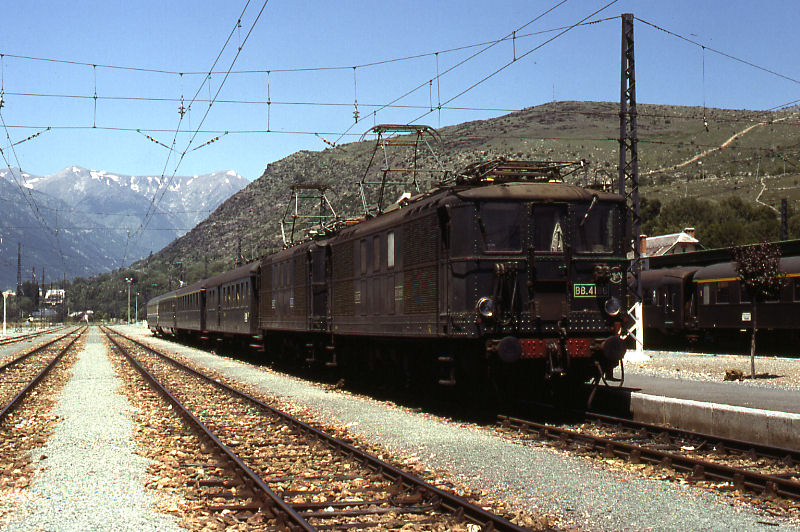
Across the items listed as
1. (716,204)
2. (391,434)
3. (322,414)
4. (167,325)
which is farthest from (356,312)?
(716,204)

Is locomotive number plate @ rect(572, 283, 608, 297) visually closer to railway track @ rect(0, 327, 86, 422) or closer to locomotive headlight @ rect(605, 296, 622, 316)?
locomotive headlight @ rect(605, 296, 622, 316)

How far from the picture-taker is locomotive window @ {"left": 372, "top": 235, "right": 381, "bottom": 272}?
52.9 feet

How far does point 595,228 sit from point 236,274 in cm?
2113

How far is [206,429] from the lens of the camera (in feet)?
39.8

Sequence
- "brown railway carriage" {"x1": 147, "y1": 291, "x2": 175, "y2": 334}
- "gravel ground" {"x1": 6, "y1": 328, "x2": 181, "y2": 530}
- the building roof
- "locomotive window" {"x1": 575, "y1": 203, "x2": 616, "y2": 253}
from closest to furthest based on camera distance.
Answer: "gravel ground" {"x1": 6, "y1": 328, "x2": 181, "y2": 530}
"locomotive window" {"x1": 575, "y1": 203, "x2": 616, "y2": 253}
"brown railway carriage" {"x1": 147, "y1": 291, "x2": 175, "y2": 334}
the building roof

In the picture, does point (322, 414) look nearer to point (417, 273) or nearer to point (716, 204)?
point (417, 273)

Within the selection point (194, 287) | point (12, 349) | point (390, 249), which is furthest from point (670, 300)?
point (12, 349)

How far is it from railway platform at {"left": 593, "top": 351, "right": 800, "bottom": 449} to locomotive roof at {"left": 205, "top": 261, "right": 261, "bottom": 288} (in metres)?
12.8

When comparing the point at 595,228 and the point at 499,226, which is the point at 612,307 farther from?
the point at 499,226

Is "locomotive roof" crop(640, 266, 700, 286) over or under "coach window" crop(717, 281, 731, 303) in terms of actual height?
over

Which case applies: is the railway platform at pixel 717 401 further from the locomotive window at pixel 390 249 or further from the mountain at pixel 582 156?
the mountain at pixel 582 156

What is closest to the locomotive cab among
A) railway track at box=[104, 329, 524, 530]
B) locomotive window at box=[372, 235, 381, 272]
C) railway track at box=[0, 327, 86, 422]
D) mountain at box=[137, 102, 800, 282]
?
railway track at box=[104, 329, 524, 530]

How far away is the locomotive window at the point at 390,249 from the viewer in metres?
15.4

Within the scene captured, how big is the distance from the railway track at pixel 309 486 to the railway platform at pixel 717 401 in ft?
16.2
